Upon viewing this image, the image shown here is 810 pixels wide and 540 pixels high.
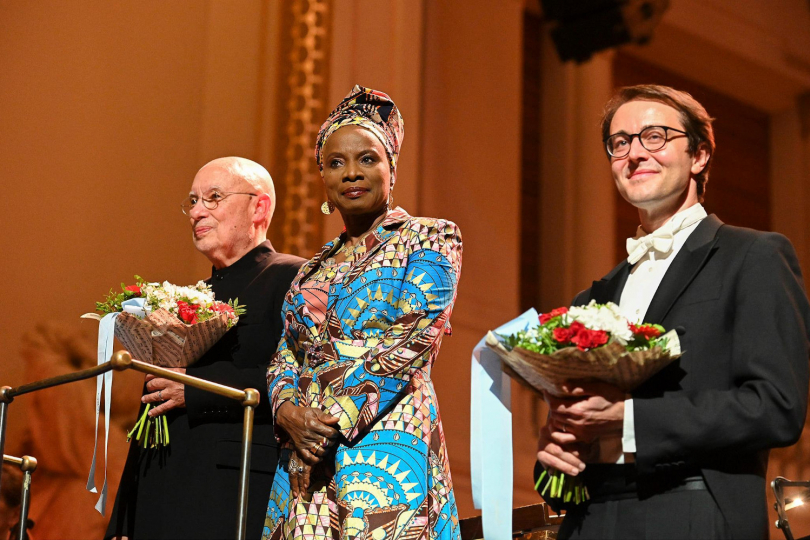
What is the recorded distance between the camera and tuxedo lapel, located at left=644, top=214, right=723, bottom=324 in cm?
242

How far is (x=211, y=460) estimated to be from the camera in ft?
10.9

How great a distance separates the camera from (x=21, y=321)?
5254 millimetres

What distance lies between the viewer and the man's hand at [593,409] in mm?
2275

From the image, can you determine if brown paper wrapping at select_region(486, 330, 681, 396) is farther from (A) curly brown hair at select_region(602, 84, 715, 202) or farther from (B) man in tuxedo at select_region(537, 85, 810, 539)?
(A) curly brown hair at select_region(602, 84, 715, 202)

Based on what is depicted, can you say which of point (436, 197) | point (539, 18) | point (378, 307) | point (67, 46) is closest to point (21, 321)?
point (67, 46)

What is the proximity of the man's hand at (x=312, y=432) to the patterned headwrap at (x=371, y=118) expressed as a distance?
2.52ft

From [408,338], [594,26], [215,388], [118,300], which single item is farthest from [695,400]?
[594,26]

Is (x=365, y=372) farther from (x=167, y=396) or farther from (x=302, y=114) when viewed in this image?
(x=302, y=114)

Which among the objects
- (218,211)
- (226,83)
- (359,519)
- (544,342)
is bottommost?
(359,519)

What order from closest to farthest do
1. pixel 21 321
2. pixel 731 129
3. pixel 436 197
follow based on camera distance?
pixel 21 321, pixel 436 197, pixel 731 129

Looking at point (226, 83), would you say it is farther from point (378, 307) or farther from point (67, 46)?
point (378, 307)

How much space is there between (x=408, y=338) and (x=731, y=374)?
86 centimetres

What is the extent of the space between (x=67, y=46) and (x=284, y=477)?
340 cm

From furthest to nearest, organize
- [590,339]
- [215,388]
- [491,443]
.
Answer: [215,388], [491,443], [590,339]
